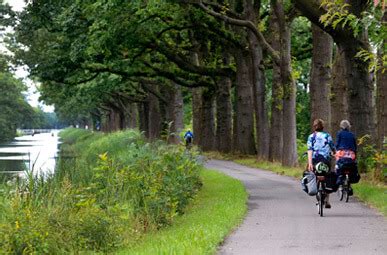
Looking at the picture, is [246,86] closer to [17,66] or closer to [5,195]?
[17,66]

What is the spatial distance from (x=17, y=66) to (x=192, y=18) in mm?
12324

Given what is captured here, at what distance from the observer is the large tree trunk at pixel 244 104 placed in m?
33.4

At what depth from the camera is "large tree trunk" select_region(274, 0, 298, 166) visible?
85.9ft

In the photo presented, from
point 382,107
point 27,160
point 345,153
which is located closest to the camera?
point 27,160

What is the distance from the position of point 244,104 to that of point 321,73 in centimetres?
981

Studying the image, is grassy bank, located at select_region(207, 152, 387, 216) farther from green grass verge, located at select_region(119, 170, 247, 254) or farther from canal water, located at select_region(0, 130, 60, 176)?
canal water, located at select_region(0, 130, 60, 176)

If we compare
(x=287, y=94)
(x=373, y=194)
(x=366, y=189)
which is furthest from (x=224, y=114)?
(x=373, y=194)

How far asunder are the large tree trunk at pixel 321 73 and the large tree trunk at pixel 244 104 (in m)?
8.25

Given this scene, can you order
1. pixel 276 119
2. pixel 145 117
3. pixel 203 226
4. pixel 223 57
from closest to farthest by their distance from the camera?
pixel 203 226 < pixel 276 119 < pixel 223 57 < pixel 145 117

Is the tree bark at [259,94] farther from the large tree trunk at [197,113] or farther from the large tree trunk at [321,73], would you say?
the large tree trunk at [197,113]

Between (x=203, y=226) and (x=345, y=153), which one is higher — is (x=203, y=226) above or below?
below

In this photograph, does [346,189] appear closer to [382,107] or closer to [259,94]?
[382,107]

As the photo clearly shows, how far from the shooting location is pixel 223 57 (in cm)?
3847

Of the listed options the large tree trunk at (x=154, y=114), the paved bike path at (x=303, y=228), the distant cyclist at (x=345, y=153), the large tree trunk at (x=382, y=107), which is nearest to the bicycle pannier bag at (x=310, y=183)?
the paved bike path at (x=303, y=228)
